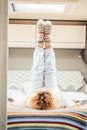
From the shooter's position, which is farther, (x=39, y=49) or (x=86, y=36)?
(x=86, y=36)

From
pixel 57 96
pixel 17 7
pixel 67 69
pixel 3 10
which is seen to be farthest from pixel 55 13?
pixel 3 10

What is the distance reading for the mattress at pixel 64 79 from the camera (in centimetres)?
343

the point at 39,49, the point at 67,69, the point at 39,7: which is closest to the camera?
the point at 39,49

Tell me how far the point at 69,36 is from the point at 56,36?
0.68 feet

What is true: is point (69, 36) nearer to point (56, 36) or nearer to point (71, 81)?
point (56, 36)

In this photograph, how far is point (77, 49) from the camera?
147 inches

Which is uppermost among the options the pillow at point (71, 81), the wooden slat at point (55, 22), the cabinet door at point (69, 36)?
the wooden slat at point (55, 22)

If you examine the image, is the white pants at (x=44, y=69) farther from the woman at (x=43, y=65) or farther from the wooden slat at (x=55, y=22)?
the wooden slat at (x=55, y=22)

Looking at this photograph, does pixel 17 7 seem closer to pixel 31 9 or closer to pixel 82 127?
pixel 31 9

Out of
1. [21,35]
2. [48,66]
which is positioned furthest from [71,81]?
[48,66]

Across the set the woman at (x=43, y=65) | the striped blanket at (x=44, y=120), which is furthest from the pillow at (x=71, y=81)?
the striped blanket at (x=44, y=120)

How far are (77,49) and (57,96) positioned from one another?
6.75 ft

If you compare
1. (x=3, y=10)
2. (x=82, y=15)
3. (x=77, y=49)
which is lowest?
(x=3, y=10)

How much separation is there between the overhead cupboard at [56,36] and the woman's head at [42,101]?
6.02 feet
